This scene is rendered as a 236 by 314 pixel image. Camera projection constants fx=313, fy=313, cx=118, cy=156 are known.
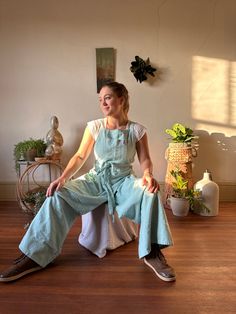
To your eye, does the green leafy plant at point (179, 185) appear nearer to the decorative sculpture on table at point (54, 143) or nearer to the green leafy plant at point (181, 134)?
the green leafy plant at point (181, 134)

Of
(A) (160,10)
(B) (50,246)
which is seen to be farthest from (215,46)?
Answer: (B) (50,246)

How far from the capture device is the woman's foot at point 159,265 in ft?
5.31

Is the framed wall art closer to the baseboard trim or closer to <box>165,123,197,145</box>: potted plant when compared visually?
<box>165,123,197,145</box>: potted plant

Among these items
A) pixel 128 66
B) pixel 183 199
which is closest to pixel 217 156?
pixel 183 199

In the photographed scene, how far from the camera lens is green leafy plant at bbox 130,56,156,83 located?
10.2 ft

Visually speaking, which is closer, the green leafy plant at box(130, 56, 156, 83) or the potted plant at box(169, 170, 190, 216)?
the potted plant at box(169, 170, 190, 216)

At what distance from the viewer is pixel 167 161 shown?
3.16 meters

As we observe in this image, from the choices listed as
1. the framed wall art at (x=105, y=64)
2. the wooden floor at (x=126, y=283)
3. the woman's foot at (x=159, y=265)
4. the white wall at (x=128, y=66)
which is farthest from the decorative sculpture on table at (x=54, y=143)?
the woman's foot at (x=159, y=265)

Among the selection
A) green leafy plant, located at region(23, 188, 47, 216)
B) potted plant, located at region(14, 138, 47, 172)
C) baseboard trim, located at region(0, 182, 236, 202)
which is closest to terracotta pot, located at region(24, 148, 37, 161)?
potted plant, located at region(14, 138, 47, 172)

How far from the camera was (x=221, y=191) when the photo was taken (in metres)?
3.32

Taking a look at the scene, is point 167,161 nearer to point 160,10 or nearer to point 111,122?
point 111,122

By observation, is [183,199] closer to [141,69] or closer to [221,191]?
[221,191]

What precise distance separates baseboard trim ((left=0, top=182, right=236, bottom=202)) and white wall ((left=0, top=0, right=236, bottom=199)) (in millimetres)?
42

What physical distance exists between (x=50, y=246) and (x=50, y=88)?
1.95 meters
